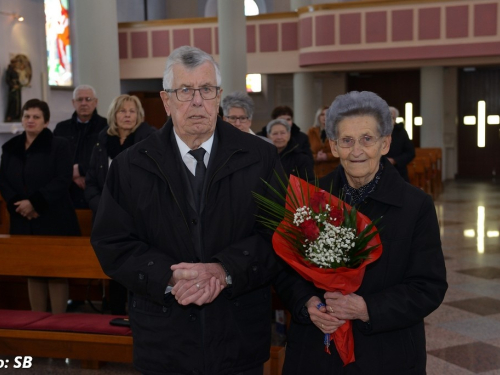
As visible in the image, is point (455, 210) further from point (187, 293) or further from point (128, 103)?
point (187, 293)

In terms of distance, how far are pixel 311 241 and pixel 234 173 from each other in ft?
1.46

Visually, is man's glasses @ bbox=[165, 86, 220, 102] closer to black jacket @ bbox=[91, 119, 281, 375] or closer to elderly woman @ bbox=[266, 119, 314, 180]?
black jacket @ bbox=[91, 119, 281, 375]

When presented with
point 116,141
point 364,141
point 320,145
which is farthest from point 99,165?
point 320,145

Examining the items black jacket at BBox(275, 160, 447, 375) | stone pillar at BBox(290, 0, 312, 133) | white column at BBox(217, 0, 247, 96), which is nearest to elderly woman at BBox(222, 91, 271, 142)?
black jacket at BBox(275, 160, 447, 375)

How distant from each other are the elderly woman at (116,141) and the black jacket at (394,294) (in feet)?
9.20

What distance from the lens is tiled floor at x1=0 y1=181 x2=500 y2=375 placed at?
13.8 ft

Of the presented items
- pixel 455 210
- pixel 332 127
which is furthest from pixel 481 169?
pixel 332 127

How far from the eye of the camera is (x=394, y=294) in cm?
219

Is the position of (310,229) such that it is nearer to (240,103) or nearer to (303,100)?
(240,103)

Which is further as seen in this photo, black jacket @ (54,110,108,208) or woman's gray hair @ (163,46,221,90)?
black jacket @ (54,110,108,208)

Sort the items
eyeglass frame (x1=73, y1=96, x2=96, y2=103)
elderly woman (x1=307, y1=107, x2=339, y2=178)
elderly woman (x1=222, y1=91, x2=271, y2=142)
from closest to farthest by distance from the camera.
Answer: elderly woman (x1=222, y1=91, x2=271, y2=142) → eyeglass frame (x1=73, y1=96, x2=96, y2=103) → elderly woman (x1=307, y1=107, x2=339, y2=178)

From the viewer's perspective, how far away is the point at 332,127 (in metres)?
2.34

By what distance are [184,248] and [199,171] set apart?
11.1 inches

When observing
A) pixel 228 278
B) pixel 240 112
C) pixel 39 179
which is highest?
pixel 240 112
